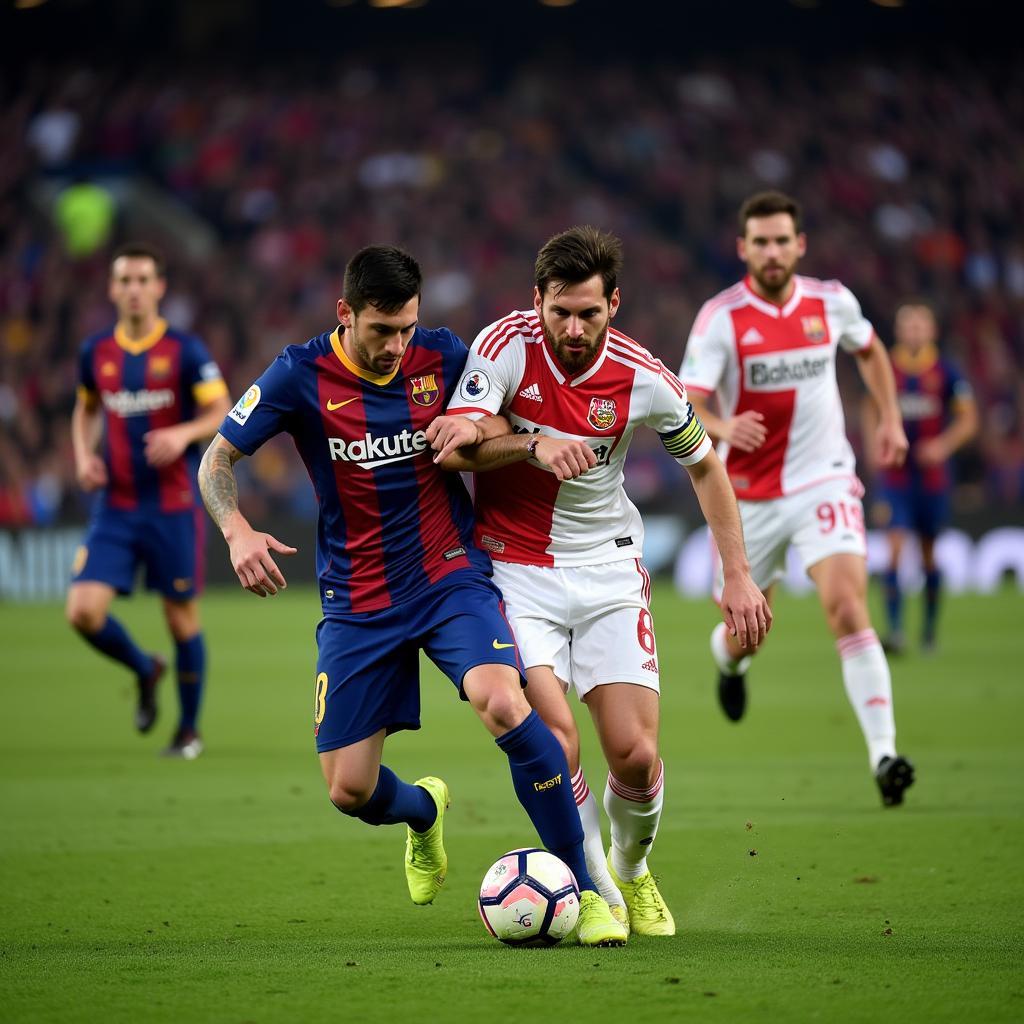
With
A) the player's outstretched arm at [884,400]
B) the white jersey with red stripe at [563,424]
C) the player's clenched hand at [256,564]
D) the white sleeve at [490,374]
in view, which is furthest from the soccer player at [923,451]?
Result: the player's clenched hand at [256,564]

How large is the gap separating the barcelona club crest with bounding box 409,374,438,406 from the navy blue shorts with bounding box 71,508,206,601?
4.07 m

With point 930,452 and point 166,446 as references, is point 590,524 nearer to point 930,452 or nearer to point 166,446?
point 166,446

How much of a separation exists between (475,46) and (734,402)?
24.1m

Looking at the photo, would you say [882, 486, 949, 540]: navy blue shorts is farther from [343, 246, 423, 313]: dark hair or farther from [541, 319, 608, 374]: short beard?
[343, 246, 423, 313]: dark hair

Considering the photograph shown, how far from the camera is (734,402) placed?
311 inches

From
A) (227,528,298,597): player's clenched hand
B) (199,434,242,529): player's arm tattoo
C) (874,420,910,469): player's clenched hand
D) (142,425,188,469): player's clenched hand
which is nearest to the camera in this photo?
(227,528,298,597): player's clenched hand

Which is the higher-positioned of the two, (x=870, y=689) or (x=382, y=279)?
(x=382, y=279)

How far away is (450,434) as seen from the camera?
5051mm

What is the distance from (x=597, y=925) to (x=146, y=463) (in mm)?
5126

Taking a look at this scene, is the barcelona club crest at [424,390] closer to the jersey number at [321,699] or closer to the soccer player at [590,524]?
the soccer player at [590,524]

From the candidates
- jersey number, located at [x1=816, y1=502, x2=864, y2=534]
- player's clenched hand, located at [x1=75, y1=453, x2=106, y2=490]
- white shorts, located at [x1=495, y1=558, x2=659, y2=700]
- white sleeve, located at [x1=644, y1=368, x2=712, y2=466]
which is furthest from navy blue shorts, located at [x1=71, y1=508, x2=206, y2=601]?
white sleeve, located at [x1=644, y1=368, x2=712, y2=466]

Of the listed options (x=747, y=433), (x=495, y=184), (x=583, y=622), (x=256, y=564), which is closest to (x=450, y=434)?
(x=256, y=564)

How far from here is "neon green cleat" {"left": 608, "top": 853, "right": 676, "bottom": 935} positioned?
16.7 feet

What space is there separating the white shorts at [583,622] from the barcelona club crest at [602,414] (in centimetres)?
48
